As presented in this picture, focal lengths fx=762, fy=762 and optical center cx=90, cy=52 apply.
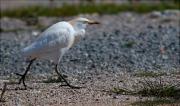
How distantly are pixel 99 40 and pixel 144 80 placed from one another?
742 cm

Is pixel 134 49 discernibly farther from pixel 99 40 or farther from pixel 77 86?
pixel 77 86

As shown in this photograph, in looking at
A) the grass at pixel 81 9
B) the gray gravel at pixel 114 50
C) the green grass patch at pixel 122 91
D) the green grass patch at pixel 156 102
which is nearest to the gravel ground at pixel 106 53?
the gray gravel at pixel 114 50

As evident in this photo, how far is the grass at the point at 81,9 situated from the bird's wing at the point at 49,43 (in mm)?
14953

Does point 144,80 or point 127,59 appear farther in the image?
point 127,59

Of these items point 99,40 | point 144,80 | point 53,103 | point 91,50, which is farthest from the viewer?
point 99,40

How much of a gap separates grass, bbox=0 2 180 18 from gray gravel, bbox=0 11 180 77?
3142 millimetres

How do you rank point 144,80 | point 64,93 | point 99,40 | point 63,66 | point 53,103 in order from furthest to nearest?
point 99,40, point 63,66, point 144,80, point 64,93, point 53,103

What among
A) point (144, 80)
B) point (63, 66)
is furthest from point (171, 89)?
point (63, 66)

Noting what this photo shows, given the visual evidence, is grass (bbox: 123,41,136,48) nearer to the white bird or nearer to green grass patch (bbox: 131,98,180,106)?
the white bird

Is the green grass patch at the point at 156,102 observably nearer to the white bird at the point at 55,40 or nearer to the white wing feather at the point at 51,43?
the white bird at the point at 55,40

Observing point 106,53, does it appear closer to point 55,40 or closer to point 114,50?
point 114,50

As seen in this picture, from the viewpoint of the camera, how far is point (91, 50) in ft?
61.6

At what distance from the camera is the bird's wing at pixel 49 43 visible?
42.9 ft

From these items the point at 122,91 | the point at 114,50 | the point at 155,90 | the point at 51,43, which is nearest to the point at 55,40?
the point at 51,43
